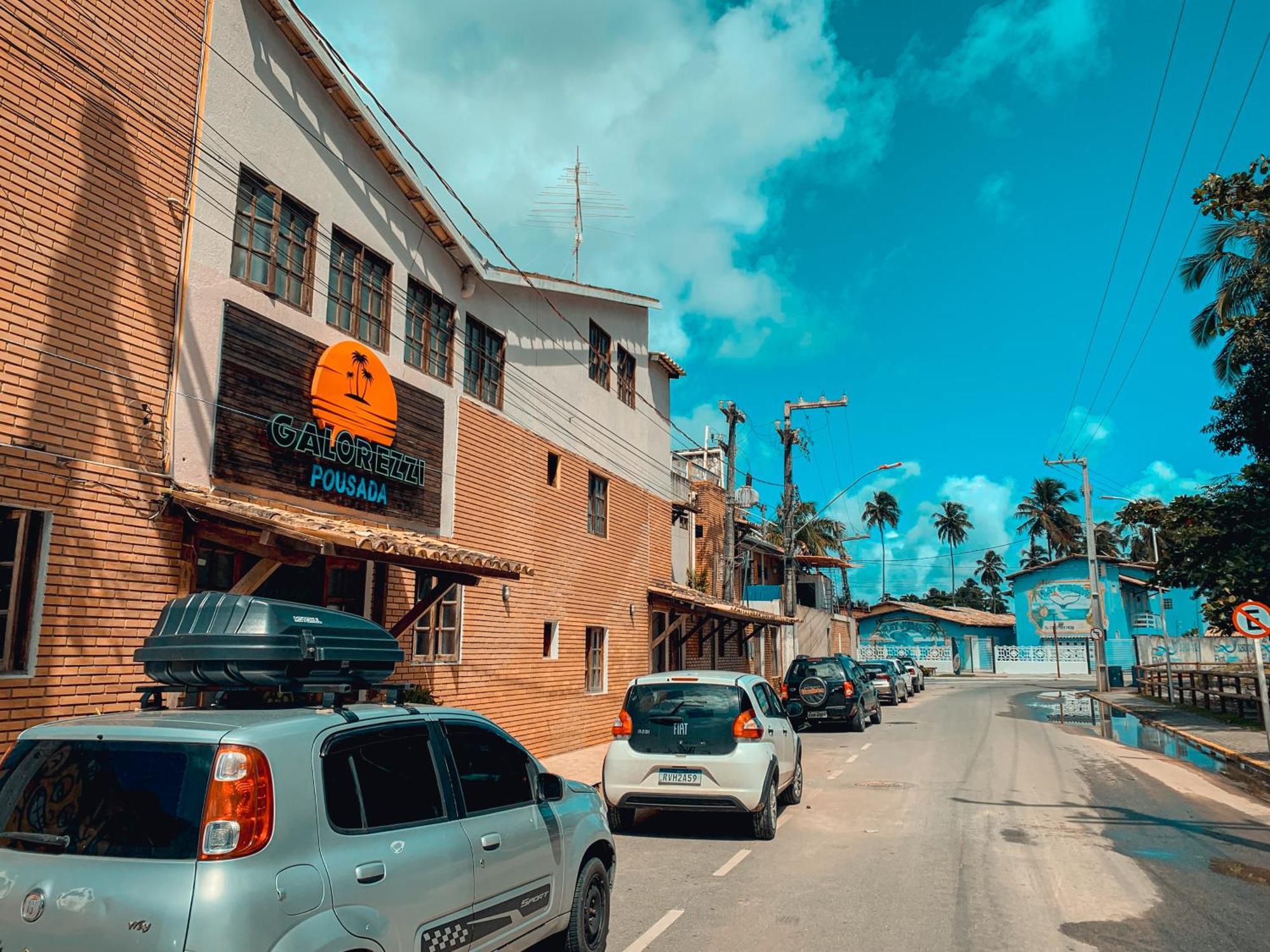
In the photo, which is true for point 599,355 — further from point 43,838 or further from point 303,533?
point 43,838

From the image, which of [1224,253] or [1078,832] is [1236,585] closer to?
[1224,253]

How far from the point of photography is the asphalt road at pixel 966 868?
6234mm

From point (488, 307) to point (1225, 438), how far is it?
67.9 ft

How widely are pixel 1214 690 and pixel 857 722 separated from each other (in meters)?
12.0

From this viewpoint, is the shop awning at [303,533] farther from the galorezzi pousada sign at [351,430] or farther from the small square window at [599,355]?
the small square window at [599,355]

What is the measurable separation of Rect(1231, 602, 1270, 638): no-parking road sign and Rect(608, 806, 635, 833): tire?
448 inches

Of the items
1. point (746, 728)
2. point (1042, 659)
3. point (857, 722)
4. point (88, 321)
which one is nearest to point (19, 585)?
point (88, 321)

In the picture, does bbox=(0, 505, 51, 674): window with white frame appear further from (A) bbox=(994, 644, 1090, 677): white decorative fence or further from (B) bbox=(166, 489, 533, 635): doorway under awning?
(A) bbox=(994, 644, 1090, 677): white decorative fence

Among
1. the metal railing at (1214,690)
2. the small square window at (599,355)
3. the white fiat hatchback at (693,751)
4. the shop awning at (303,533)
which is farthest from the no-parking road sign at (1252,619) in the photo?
the shop awning at (303,533)

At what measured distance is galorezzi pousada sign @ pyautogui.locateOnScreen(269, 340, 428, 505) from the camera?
1021 centimetres

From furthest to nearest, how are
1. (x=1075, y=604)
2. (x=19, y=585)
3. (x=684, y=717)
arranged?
(x=1075, y=604) < (x=684, y=717) < (x=19, y=585)

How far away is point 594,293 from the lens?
60.9 feet

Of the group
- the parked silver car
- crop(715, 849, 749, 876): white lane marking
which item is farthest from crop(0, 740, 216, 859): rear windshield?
crop(715, 849, 749, 876): white lane marking

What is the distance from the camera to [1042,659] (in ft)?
194
